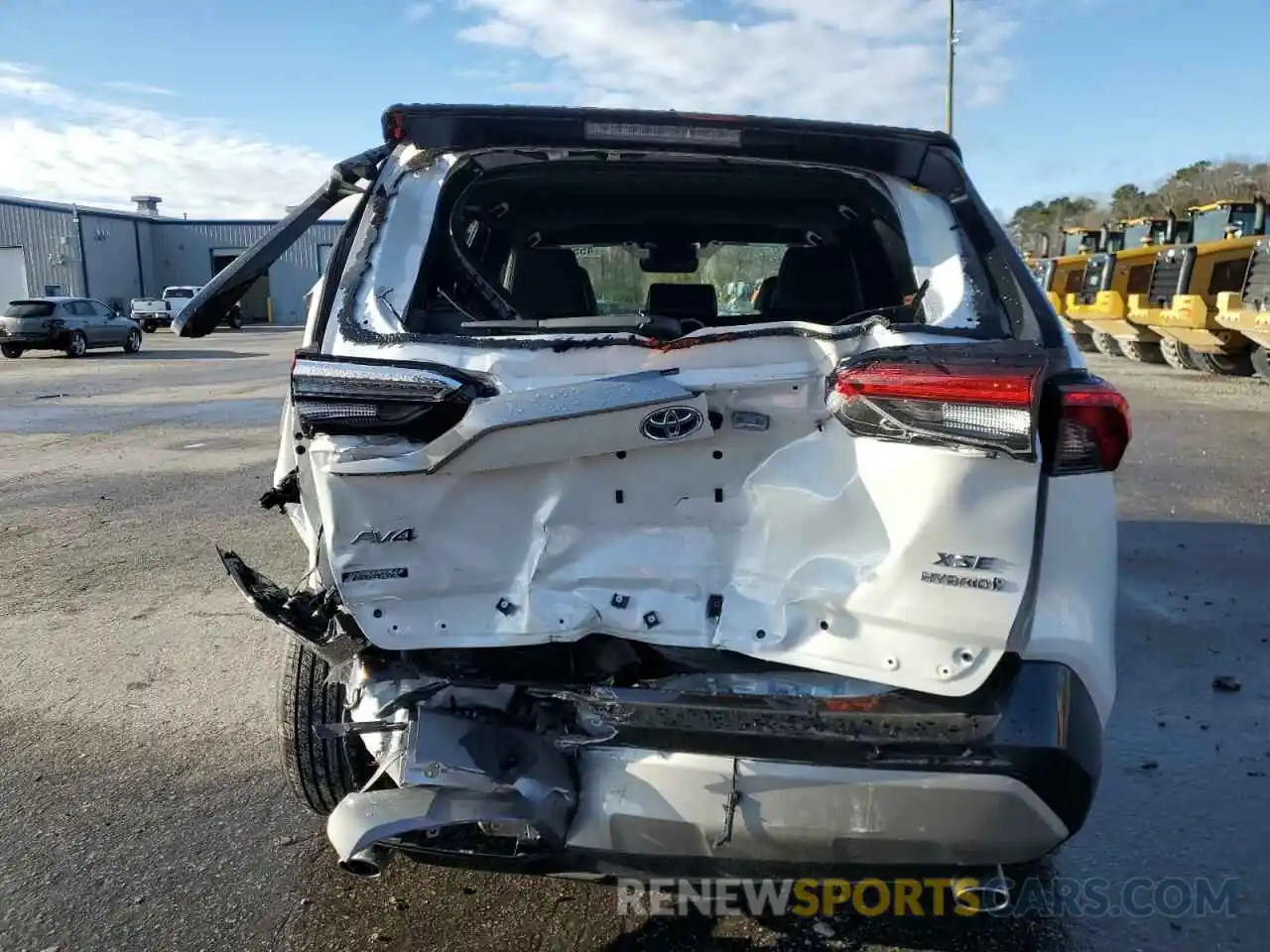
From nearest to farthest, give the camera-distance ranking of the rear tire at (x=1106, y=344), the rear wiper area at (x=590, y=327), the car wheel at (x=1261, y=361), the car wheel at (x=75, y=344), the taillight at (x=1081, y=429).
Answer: the taillight at (x=1081, y=429) < the rear wiper area at (x=590, y=327) < the car wheel at (x=1261, y=361) < the rear tire at (x=1106, y=344) < the car wheel at (x=75, y=344)

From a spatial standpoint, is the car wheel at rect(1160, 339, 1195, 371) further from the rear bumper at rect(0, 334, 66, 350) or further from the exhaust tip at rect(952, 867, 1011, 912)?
the rear bumper at rect(0, 334, 66, 350)

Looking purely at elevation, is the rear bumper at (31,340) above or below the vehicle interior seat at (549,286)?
below

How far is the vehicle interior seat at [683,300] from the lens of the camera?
3.61 meters

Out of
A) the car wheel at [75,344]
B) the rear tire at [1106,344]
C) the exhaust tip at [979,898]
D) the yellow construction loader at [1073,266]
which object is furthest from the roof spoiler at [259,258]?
the car wheel at [75,344]

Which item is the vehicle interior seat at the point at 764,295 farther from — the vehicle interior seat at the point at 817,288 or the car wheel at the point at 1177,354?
the car wheel at the point at 1177,354

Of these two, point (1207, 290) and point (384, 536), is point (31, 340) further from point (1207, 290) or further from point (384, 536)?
point (384, 536)

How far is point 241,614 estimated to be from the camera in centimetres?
486

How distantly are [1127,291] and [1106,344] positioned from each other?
9.13 ft

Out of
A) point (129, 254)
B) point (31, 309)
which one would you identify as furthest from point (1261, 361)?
point (129, 254)

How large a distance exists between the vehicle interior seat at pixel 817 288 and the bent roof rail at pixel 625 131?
3.00 feet

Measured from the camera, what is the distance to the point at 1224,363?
596 inches

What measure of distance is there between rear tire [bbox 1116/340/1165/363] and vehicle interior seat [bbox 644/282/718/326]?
16.2 m

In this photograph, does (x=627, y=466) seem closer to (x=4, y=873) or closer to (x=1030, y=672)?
(x=1030, y=672)

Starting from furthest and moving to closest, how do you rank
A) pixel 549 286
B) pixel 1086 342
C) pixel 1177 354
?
pixel 1086 342 < pixel 1177 354 < pixel 549 286
